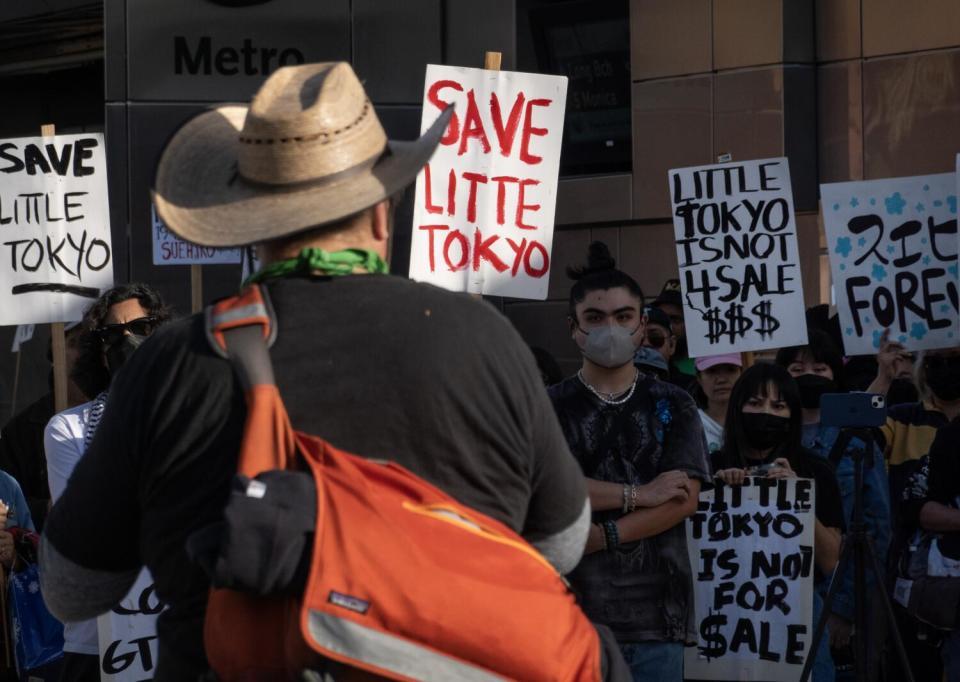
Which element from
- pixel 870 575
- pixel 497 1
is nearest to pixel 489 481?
pixel 870 575

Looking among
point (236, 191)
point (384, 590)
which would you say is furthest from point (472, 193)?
point (384, 590)

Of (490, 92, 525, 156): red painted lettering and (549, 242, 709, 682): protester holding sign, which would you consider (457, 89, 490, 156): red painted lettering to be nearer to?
(490, 92, 525, 156): red painted lettering

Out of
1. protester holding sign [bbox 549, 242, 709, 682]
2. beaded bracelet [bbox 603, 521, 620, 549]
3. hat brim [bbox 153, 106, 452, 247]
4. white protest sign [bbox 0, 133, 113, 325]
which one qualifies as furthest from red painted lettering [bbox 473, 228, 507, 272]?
hat brim [bbox 153, 106, 452, 247]

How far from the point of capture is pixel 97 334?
525 centimetres

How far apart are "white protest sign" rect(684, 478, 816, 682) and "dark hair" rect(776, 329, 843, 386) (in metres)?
1.55

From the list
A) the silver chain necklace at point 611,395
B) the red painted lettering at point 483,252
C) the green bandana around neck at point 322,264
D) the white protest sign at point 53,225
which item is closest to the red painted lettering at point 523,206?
the red painted lettering at point 483,252

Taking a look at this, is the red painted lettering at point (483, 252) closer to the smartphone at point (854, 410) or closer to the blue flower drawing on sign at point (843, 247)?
the smartphone at point (854, 410)

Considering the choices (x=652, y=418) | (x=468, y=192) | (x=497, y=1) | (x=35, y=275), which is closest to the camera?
(x=652, y=418)

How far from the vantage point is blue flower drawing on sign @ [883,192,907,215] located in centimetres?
770

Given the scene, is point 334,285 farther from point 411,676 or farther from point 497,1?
point 497,1

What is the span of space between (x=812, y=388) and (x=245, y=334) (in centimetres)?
514

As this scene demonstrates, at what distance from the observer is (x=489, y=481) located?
2.42 metres

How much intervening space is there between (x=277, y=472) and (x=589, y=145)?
37.3ft

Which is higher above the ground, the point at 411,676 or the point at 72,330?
the point at 72,330
